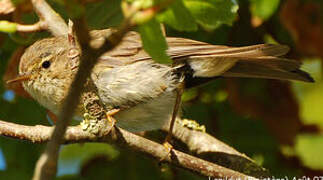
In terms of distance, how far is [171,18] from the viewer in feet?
6.44

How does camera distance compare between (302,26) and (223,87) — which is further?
(223,87)

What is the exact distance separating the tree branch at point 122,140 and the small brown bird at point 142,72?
2.29 ft

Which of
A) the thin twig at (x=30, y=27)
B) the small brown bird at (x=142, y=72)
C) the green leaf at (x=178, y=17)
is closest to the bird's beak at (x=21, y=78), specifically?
the small brown bird at (x=142, y=72)

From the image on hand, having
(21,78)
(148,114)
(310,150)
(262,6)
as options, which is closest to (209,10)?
(262,6)

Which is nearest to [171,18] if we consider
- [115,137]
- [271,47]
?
[115,137]

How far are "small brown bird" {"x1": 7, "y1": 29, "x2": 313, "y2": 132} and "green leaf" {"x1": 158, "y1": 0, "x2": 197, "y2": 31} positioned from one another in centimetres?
193

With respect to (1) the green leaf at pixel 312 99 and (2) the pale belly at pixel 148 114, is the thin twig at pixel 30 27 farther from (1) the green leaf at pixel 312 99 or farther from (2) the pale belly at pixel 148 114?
(1) the green leaf at pixel 312 99

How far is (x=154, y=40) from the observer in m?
1.83

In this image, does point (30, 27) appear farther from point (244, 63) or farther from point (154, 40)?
point (244, 63)

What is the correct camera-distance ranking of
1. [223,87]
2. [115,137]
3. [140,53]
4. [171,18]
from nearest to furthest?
1. [171,18]
2. [115,137]
3. [140,53]
4. [223,87]

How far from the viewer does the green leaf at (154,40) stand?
5.91 ft

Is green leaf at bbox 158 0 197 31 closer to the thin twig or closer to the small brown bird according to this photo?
the thin twig

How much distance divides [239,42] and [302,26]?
0.57 meters

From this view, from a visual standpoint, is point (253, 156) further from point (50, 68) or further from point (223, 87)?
point (50, 68)
